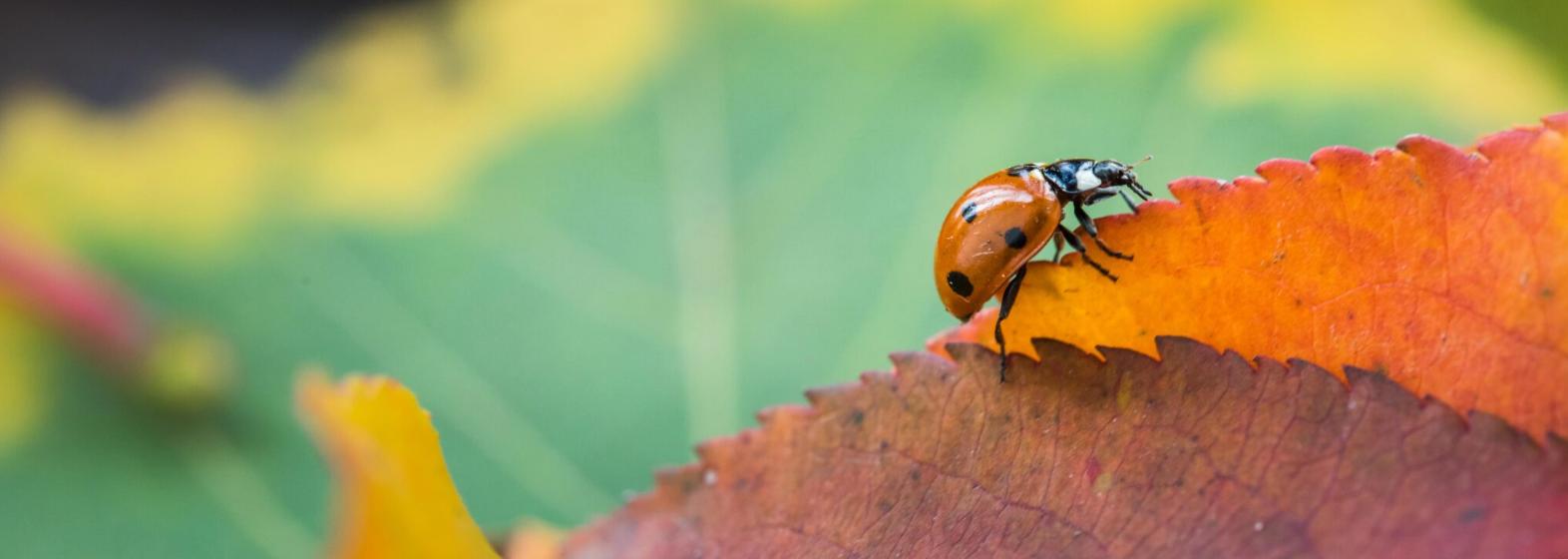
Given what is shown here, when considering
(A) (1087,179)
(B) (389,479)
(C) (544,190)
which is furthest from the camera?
(C) (544,190)

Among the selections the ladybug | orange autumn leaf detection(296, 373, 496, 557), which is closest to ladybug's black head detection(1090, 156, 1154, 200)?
the ladybug

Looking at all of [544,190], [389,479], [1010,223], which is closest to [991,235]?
[1010,223]

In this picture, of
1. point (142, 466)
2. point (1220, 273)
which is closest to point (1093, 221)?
point (1220, 273)

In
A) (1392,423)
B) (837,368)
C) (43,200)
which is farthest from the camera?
(43,200)

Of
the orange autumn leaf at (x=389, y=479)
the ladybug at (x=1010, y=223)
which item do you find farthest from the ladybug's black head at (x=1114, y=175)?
the orange autumn leaf at (x=389, y=479)

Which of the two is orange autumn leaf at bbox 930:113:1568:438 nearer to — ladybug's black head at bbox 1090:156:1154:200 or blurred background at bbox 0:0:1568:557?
ladybug's black head at bbox 1090:156:1154:200

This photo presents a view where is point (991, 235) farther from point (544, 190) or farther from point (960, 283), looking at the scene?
point (544, 190)

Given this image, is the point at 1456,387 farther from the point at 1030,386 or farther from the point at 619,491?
the point at 619,491

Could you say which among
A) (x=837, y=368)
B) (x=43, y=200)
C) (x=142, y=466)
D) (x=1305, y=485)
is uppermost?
(x=43, y=200)
